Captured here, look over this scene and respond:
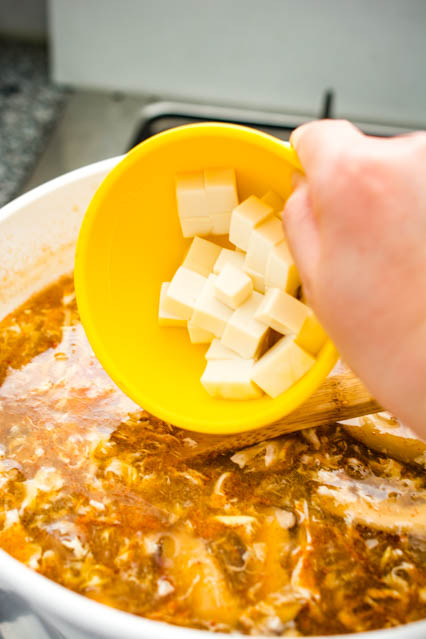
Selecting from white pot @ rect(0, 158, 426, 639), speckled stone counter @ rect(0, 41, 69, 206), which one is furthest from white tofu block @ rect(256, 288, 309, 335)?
speckled stone counter @ rect(0, 41, 69, 206)

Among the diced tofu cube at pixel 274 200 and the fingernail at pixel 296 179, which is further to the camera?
the diced tofu cube at pixel 274 200

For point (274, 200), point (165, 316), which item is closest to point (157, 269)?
point (165, 316)

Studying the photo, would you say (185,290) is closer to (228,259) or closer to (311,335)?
(228,259)

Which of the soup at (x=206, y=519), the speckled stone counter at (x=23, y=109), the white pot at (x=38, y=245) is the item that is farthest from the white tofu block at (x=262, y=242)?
the speckled stone counter at (x=23, y=109)

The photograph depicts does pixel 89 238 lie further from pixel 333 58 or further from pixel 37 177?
pixel 333 58

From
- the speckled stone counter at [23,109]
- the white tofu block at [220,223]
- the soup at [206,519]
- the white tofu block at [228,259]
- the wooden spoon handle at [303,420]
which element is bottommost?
the speckled stone counter at [23,109]

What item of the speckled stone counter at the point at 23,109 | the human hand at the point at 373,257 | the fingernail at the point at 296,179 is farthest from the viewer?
the speckled stone counter at the point at 23,109

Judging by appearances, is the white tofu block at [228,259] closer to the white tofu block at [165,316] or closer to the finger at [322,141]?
the white tofu block at [165,316]

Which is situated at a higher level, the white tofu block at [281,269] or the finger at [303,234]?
the finger at [303,234]
